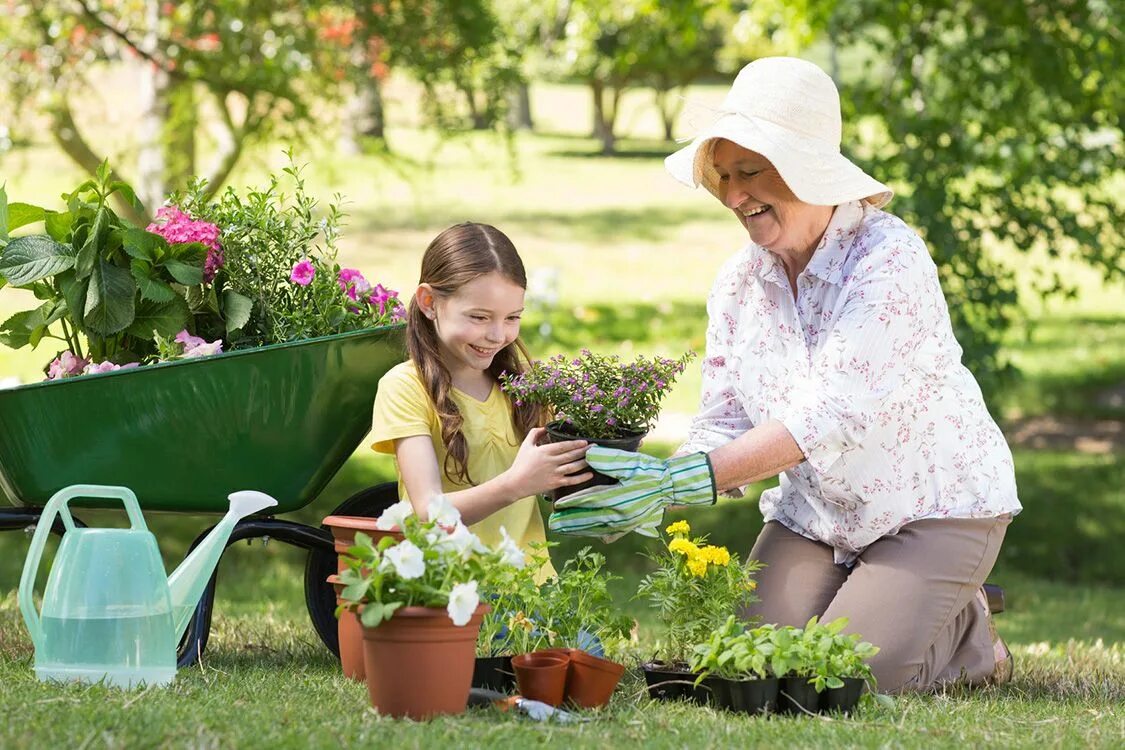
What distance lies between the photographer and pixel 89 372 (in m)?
3.30

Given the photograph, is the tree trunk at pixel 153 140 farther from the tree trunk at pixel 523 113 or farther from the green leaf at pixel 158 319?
the tree trunk at pixel 523 113

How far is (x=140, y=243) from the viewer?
10.7 feet

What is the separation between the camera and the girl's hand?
115 inches

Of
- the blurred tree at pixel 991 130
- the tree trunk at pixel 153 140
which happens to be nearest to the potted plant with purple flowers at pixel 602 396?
the blurred tree at pixel 991 130

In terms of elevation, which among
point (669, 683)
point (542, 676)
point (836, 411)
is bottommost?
point (669, 683)

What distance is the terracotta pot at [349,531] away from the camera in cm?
297

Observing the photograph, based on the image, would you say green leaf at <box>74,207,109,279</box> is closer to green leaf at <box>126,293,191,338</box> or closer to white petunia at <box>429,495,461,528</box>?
green leaf at <box>126,293,191,338</box>

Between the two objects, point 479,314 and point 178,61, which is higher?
point 178,61

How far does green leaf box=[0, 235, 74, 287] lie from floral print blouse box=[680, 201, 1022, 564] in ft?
5.04

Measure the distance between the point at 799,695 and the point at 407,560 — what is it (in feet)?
2.91

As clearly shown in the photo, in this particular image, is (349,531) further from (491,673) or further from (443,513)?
(443,513)

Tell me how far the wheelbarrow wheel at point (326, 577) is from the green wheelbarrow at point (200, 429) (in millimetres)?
145

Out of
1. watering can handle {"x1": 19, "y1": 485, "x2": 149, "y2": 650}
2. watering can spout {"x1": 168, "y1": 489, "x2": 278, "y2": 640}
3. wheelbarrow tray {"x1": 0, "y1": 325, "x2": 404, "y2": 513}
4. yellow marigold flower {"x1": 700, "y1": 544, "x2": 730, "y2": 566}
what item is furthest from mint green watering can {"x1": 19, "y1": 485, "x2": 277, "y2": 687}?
yellow marigold flower {"x1": 700, "y1": 544, "x2": 730, "y2": 566}

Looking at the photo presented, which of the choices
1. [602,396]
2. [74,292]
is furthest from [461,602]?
[74,292]
